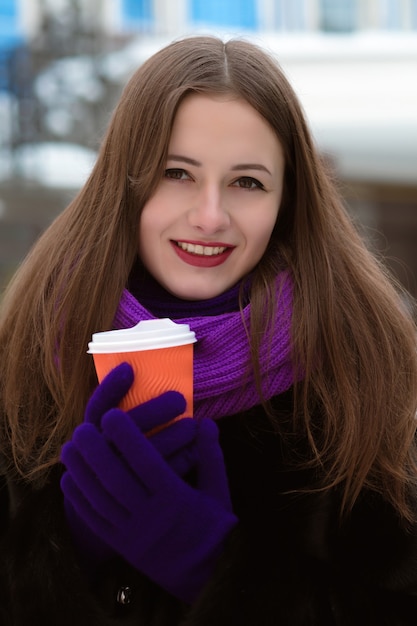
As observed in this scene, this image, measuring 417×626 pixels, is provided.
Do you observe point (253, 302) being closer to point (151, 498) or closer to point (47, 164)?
point (151, 498)

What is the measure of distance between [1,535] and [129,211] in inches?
30.6

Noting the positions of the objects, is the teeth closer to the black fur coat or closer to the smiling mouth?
the smiling mouth

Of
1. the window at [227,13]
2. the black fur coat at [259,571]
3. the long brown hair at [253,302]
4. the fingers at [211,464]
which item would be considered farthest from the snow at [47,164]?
the fingers at [211,464]

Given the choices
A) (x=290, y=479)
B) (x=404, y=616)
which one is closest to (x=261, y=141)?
(x=290, y=479)

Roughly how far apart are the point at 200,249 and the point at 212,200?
0.12 metres

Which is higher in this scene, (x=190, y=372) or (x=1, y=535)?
(x=190, y=372)

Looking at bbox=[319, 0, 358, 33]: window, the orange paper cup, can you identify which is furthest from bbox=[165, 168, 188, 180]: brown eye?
bbox=[319, 0, 358, 33]: window

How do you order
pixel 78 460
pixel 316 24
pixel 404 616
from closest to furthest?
pixel 78 460 → pixel 404 616 → pixel 316 24

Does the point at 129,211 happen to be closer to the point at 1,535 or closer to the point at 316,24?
the point at 1,535

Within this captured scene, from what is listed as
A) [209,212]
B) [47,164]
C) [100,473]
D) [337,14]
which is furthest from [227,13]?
[100,473]

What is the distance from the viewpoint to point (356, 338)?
1.85 metres

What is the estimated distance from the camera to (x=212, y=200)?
1.77m

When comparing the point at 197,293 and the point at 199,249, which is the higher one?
the point at 199,249

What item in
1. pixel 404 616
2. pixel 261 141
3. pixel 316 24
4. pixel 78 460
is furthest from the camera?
pixel 316 24
